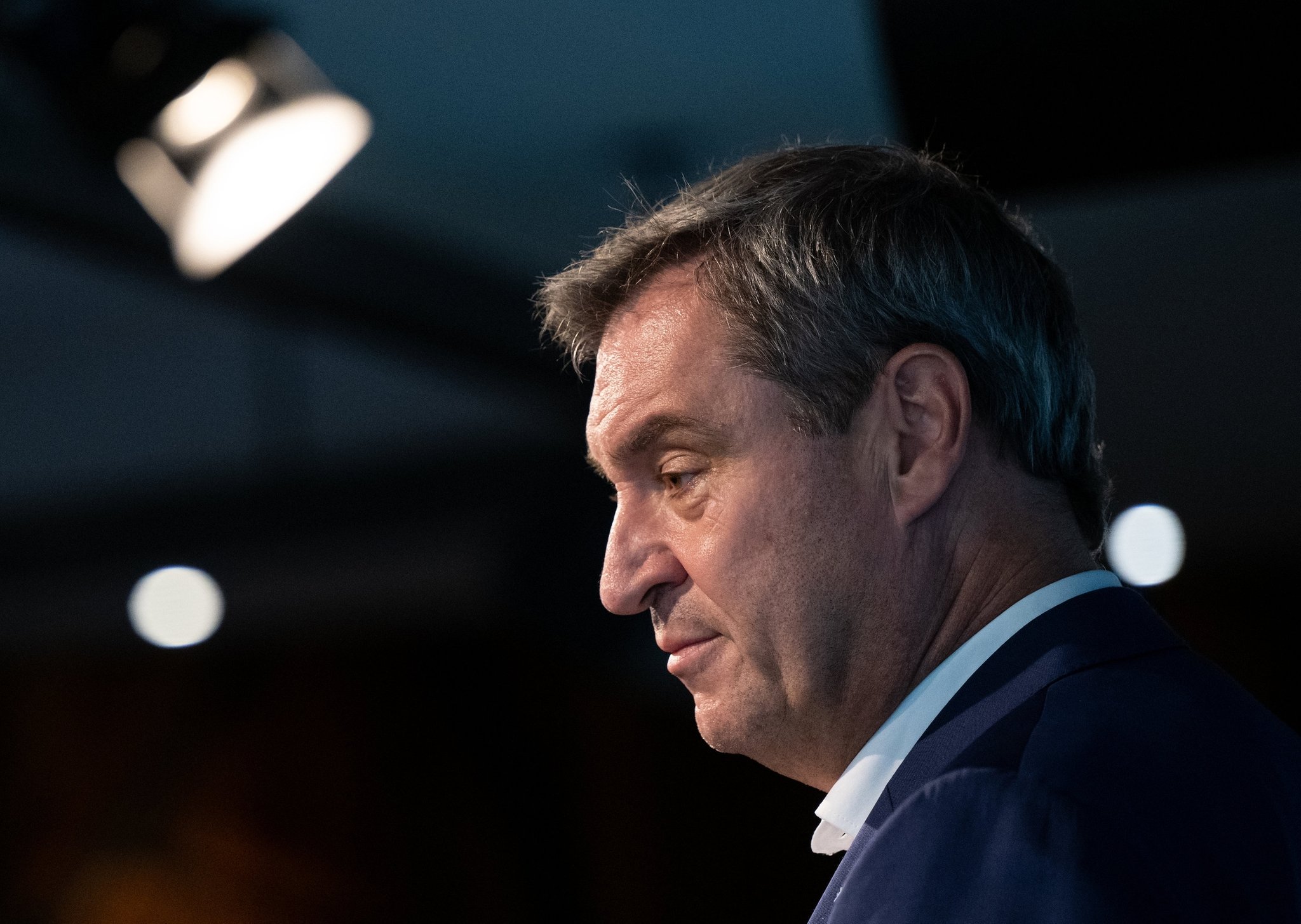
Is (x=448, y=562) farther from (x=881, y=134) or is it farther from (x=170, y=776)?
(x=881, y=134)

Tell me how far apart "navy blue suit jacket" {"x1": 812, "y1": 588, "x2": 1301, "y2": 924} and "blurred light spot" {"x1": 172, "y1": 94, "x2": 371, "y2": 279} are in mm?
2143

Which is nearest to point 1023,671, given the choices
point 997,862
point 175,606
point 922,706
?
point 922,706

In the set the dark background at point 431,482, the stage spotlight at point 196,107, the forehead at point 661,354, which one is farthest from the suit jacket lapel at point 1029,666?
the stage spotlight at point 196,107

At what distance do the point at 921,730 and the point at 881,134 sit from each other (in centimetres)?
239

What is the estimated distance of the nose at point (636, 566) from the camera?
1.12 m

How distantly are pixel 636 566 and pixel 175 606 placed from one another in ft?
15.7

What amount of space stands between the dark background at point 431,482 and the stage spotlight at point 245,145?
0.12 m

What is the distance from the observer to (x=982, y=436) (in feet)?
3.52

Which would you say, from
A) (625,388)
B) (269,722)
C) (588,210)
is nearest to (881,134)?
(588,210)

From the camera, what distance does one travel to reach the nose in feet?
3.69

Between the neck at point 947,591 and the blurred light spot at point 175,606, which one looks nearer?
the neck at point 947,591

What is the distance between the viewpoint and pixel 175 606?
541 cm

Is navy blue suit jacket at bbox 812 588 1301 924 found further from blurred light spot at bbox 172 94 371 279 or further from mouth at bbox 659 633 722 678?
blurred light spot at bbox 172 94 371 279

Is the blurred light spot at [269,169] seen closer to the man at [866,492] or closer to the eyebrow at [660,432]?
the man at [866,492]
